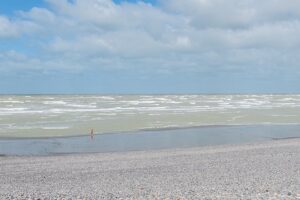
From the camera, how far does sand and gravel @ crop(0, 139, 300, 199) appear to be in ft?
33.0

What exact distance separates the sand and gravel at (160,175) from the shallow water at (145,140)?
234 cm

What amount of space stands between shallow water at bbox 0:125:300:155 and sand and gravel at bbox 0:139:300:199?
7.69ft

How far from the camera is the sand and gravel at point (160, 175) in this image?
10070 millimetres

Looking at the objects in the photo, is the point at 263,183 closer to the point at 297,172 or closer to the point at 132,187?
the point at 297,172

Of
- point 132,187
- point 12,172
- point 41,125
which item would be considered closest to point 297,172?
point 132,187

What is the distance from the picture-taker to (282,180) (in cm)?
1155

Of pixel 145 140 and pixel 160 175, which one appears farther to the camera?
pixel 145 140

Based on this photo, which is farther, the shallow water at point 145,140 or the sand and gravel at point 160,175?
the shallow water at point 145,140

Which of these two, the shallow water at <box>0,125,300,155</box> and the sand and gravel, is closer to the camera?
the sand and gravel

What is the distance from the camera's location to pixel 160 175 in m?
13.6

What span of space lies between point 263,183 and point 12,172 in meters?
8.54

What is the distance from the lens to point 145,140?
25.4 m

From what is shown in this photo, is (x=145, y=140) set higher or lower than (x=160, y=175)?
lower

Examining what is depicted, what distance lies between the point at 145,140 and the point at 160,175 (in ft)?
38.7
